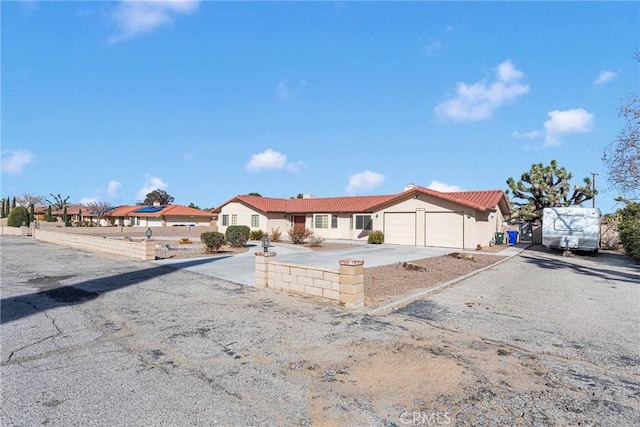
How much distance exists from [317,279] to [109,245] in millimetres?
14132

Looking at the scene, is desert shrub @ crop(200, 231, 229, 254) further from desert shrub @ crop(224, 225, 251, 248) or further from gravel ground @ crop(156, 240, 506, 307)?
desert shrub @ crop(224, 225, 251, 248)

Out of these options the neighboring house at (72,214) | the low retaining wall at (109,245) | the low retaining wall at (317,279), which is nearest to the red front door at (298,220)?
the low retaining wall at (109,245)

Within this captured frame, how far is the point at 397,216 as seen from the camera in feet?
80.8

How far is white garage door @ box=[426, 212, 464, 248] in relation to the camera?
21.8m

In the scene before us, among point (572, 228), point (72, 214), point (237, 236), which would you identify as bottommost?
point (237, 236)

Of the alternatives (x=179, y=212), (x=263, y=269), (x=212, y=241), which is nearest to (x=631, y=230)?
(x=263, y=269)

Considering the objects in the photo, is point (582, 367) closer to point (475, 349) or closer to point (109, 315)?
point (475, 349)

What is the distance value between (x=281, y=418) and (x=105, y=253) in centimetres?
1773

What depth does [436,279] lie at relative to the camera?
10.6 metres

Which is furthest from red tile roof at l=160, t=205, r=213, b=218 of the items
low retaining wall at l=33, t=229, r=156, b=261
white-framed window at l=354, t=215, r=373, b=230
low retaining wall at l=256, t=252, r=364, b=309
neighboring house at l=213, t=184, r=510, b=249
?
low retaining wall at l=256, t=252, r=364, b=309

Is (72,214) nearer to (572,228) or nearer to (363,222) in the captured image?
(363,222)

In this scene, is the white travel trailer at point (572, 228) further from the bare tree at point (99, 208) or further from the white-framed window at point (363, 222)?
the bare tree at point (99, 208)

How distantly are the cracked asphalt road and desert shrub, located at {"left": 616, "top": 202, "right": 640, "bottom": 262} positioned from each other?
1058 cm

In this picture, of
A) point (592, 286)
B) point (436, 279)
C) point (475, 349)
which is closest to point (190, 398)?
point (475, 349)
